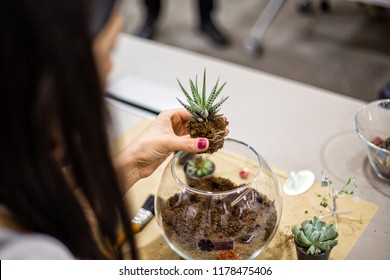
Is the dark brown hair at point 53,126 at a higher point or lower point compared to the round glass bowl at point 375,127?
higher

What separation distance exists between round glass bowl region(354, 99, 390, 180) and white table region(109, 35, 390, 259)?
37mm

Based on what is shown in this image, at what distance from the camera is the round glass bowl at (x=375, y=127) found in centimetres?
122

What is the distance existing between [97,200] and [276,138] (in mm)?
692

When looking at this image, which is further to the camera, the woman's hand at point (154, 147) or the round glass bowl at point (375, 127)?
the round glass bowl at point (375, 127)

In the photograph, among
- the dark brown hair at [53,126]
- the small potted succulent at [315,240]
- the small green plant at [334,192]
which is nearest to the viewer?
the dark brown hair at [53,126]

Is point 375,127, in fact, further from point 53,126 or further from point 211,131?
point 53,126

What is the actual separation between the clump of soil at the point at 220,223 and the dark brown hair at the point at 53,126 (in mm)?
201

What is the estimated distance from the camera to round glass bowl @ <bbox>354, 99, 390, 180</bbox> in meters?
1.22

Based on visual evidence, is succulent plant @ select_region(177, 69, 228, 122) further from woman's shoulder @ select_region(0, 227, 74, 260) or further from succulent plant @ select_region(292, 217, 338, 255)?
woman's shoulder @ select_region(0, 227, 74, 260)

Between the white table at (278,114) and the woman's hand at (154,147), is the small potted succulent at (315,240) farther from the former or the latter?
the woman's hand at (154,147)

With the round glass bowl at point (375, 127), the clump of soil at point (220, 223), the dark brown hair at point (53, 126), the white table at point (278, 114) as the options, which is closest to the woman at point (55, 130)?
the dark brown hair at point (53, 126)

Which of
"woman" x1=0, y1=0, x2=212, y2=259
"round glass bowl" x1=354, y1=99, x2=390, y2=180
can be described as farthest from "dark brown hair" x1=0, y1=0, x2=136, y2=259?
"round glass bowl" x1=354, y1=99, x2=390, y2=180

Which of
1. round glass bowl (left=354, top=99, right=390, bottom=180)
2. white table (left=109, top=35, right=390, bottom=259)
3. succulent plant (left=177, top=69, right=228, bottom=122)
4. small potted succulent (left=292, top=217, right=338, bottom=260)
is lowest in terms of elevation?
white table (left=109, top=35, right=390, bottom=259)

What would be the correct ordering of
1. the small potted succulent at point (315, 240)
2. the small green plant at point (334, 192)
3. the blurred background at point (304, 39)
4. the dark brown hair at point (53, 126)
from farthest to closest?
the blurred background at point (304, 39)
the small green plant at point (334, 192)
the small potted succulent at point (315, 240)
the dark brown hair at point (53, 126)
